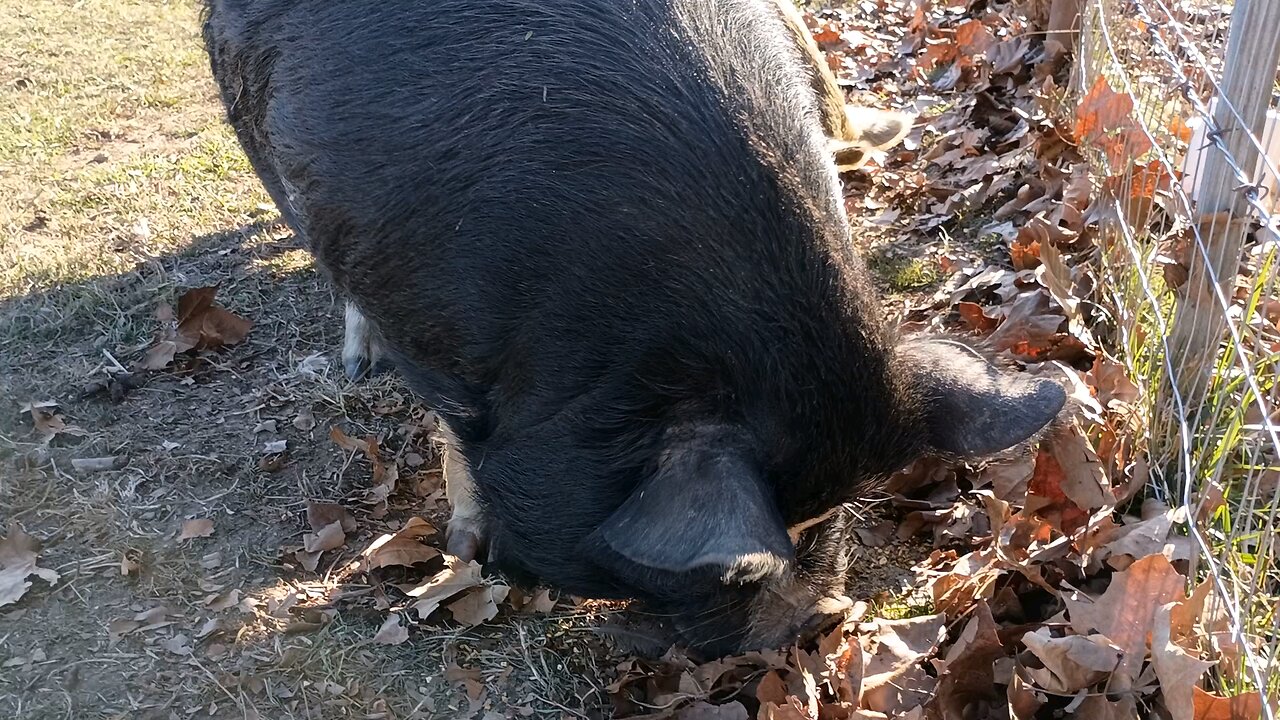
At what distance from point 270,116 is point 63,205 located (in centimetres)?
232

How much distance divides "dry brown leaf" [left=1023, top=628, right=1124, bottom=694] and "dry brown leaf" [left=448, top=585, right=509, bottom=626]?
4.79 ft

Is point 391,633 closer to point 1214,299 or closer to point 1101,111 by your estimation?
point 1214,299

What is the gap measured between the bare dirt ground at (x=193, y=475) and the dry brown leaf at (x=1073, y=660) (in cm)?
69

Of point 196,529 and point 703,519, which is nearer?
point 703,519

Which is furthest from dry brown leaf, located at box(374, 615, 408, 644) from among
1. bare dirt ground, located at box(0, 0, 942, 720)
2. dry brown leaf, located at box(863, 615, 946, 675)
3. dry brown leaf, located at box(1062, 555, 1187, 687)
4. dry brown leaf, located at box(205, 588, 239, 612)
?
dry brown leaf, located at box(1062, 555, 1187, 687)

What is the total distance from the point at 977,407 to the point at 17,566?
9.07 ft

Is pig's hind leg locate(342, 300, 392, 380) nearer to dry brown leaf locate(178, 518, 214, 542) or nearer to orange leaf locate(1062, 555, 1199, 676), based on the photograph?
dry brown leaf locate(178, 518, 214, 542)

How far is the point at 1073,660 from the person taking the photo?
2.30m

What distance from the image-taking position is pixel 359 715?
2.77 m

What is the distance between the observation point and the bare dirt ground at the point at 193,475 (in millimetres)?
2830

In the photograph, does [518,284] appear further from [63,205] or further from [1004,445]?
[63,205]

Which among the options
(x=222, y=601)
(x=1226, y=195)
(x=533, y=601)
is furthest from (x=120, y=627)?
(x=1226, y=195)

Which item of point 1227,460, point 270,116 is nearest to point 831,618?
point 1227,460

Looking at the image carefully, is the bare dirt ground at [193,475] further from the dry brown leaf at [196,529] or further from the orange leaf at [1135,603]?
the orange leaf at [1135,603]
